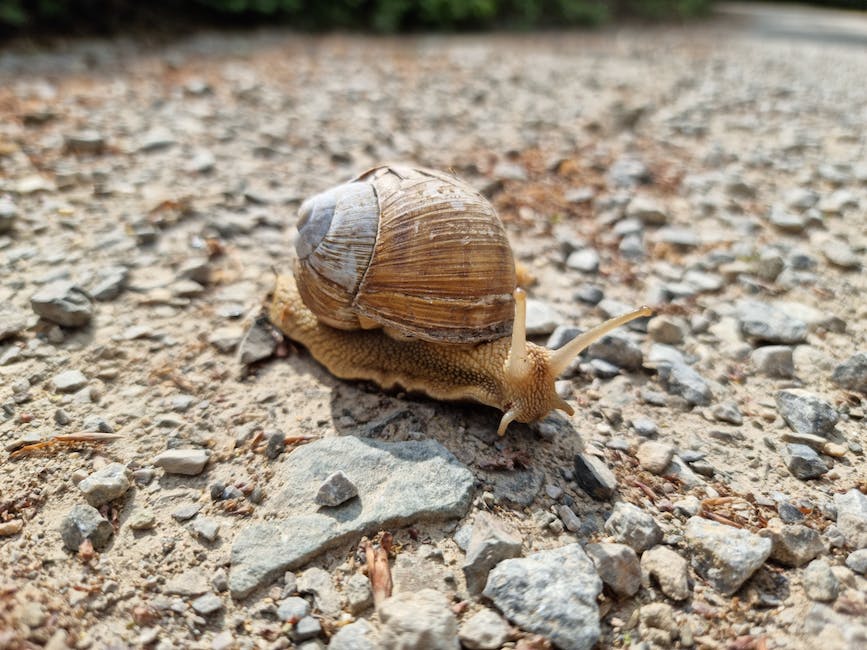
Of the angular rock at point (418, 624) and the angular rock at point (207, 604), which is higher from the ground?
the angular rock at point (418, 624)

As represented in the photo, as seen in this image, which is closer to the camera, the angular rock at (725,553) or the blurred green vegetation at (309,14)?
the angular rock at (725,553)

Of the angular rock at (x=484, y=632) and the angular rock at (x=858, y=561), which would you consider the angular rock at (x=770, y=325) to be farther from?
the angular rock at (x=484, y=632)

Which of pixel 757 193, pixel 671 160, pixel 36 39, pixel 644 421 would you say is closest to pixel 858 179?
pixel 757 193

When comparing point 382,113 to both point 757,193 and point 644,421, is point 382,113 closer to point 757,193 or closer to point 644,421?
point 757,193

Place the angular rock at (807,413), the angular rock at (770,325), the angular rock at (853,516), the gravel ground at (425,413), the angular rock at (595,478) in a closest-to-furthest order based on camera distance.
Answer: the gravel ground at (425,413), the angular rock at (853,516), the angular rock at (595,478), the angular rock at (807,413), the angular rock at (770,325)

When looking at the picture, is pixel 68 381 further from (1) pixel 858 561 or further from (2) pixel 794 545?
(1) pixel 858 561

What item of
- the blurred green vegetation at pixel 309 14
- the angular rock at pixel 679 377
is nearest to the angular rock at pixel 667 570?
the angular rock at pixel 679 377

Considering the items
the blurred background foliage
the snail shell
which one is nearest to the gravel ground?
the snail shell
